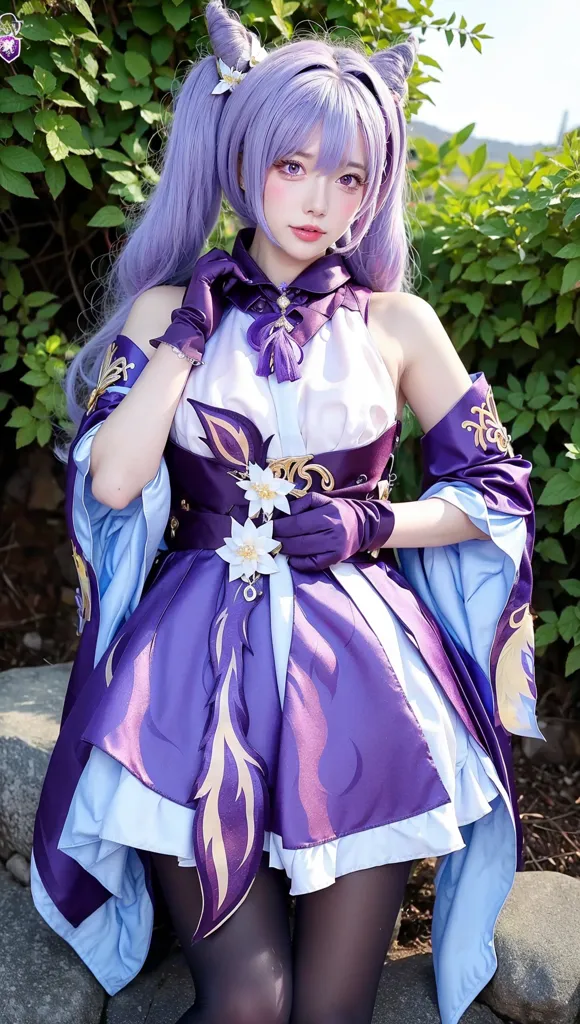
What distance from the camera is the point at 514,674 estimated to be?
164cm

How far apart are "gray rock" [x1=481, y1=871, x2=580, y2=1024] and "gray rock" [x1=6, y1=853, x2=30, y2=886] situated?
2.86 ft

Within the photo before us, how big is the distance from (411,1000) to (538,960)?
237mm

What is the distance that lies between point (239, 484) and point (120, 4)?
121cm

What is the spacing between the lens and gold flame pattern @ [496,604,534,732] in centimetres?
162

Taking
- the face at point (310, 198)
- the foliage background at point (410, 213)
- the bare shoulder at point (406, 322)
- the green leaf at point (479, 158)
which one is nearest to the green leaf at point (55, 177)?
the foliage background at point (410, 213)

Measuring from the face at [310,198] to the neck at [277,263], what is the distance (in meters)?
0.06

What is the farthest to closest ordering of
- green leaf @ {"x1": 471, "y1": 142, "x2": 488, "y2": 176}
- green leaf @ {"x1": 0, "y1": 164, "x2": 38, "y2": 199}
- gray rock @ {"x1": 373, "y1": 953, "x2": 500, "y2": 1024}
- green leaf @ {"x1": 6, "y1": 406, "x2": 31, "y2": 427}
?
green leaf @ {"x1": 471, "y1": 142, "x2": 488, "y2": 176}
green leaf @ {"x1": 6, "y1": 406, "x2": 31, "y2": 427}
green leaf @ {"x1": 0, "y1": 164, "x2": 38, "y2": 199}
gray rock @ {"x1": 373, "y1": 953, "x2": 500, "y2": 1024}

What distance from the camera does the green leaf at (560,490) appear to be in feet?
6.37

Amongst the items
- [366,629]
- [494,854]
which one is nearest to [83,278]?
[366,629]

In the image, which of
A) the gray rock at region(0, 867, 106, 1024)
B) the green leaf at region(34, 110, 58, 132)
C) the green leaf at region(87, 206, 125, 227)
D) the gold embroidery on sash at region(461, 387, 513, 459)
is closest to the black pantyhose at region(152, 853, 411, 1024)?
the gray rock at region(0, 867, 106, 1024)

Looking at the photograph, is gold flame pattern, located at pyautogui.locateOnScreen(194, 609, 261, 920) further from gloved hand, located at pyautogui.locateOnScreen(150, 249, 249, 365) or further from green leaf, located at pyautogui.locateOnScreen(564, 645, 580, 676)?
green leaf, located at pyautogui.locateOnScreen(564, 645, 580, 676)

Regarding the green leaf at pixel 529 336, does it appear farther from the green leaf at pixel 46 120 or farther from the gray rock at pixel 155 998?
the gray rock at pixel 155 998

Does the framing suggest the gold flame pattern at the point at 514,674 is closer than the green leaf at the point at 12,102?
Yes

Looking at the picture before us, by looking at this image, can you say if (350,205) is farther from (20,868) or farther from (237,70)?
(20,868)
